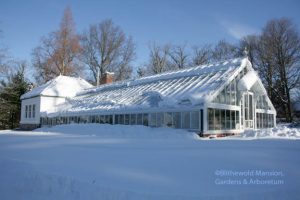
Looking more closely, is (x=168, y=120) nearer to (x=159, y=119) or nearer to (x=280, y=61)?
(x=159, y=119)

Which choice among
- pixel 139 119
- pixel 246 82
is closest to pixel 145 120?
pixel 139 119

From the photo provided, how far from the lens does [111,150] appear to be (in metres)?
8.82

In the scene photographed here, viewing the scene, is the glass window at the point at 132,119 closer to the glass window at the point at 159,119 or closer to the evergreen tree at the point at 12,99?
the glass window at the point at 159,119

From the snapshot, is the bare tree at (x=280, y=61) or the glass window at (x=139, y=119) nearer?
the glass window at (x=139, y=119)

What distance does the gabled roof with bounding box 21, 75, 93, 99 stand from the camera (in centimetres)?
2970

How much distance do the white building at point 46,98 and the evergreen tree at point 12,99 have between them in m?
4.54

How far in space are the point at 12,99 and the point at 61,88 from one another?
10.9m

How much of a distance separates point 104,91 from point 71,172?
2181 centimetres

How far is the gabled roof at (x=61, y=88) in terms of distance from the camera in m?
29.7

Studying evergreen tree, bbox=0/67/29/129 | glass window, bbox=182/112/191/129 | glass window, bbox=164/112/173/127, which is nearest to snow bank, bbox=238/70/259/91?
glass window, bbox=182/112/191/129

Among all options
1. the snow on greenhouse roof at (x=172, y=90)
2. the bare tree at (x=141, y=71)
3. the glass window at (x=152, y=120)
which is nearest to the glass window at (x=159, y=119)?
the glass window at (x=152, y=120)

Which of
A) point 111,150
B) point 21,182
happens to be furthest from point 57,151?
point 21,182

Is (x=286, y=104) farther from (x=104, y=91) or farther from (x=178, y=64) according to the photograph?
(x=104, y=91)

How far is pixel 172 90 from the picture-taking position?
60.6 ft
